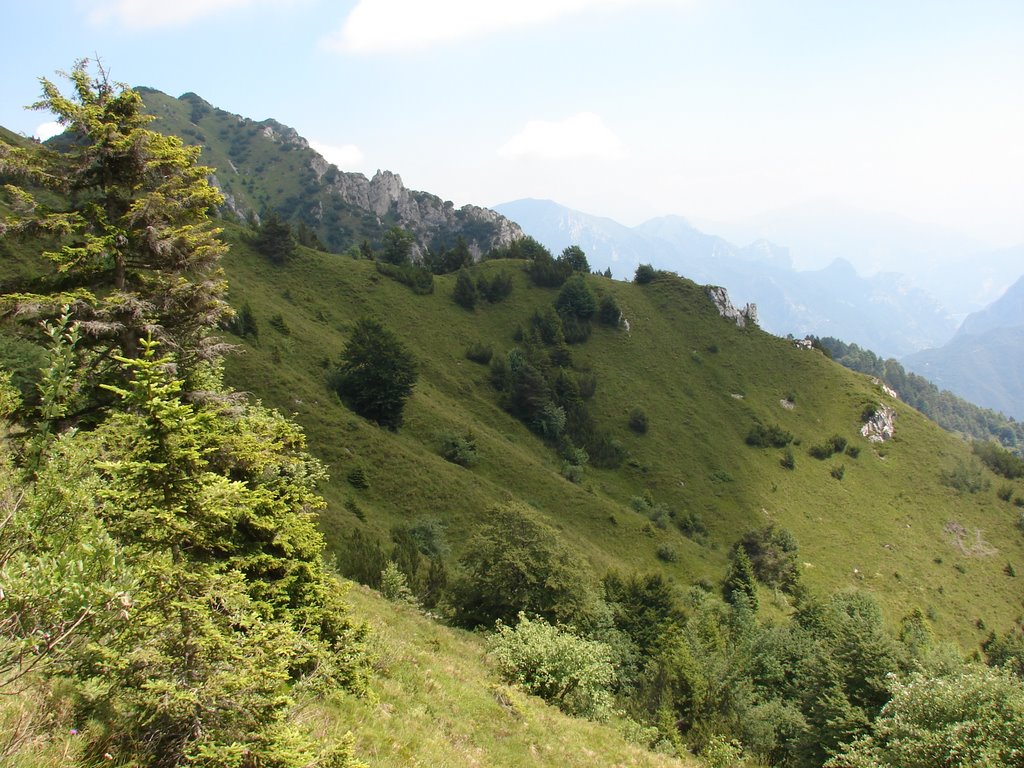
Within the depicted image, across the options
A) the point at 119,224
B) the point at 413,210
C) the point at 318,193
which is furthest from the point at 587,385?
the point at 413,210

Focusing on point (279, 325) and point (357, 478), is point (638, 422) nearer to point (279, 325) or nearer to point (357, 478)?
point (357, 478)

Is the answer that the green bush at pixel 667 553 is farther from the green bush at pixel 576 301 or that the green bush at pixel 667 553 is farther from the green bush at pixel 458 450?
the green bush at pixel 576 301

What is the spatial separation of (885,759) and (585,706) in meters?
9.95

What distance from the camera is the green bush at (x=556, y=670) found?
60.3ft

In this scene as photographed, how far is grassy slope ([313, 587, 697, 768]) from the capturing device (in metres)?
9.30

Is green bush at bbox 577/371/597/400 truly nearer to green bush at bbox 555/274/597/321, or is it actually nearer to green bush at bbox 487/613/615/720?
green bush at bbox 555/274/597/321

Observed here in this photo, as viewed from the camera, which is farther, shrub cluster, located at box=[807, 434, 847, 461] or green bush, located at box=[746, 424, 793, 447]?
shrub cluster, located at box=[807, 434, 847, 461]

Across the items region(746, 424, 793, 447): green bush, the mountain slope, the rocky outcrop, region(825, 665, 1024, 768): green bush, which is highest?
the mountain slope

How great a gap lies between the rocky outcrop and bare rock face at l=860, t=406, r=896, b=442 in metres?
27.4

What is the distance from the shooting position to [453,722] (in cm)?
1179

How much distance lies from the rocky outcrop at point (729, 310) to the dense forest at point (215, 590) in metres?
69.4

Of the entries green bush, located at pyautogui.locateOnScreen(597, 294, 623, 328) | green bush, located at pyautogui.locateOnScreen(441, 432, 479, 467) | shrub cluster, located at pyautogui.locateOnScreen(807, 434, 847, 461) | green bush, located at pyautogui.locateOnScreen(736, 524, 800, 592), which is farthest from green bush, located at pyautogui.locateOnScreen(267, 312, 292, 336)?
shrub cluster, located at pyautogui.locateOnScreen(807, 434, 847, 461)

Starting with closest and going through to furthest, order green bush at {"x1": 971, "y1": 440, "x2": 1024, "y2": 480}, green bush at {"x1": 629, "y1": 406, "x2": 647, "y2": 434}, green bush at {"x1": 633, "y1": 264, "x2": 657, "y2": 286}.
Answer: green bush at {"x1": 629, "y1": 406, "x2": 647, "y2": 434} < green bush at {"x1": 971, "y1": 440, "x2": 1024, "y2": 480} < green bush at {"x1": 633, "y1": 264, "x2": 657, "y2": 286}

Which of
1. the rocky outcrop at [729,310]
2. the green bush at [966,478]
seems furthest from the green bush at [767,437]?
the rocky outcrop at [729,310]
